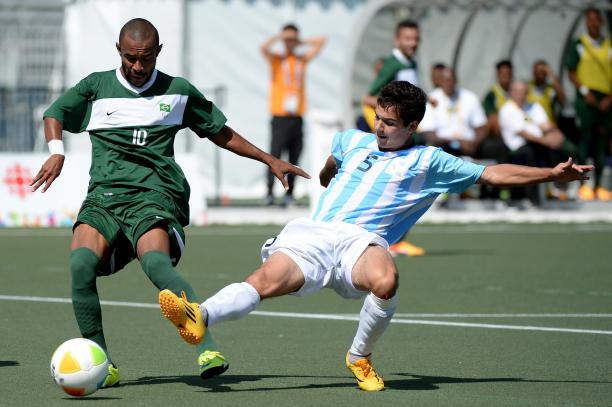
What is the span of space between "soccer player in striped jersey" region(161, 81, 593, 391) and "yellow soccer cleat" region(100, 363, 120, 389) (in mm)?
599

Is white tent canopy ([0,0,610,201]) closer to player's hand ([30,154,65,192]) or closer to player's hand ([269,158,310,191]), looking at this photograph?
player's hand ([269,158,310,191])

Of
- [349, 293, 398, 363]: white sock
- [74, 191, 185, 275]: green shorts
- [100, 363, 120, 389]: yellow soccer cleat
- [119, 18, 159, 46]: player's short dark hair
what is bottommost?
[100, 363, 120, 389]: yellow soccer cleat

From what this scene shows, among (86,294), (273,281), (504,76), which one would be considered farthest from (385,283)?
(504,76)

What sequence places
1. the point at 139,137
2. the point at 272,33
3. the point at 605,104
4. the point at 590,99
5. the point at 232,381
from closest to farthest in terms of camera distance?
the point at 232,381, the point at 139,137, the point at 590,99, the point at 605,104, the point at 272,33

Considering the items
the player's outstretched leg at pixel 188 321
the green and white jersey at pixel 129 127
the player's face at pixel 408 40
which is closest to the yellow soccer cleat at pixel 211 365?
the player's outstretched leg at pixel 188 321

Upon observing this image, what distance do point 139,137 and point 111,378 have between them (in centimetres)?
124

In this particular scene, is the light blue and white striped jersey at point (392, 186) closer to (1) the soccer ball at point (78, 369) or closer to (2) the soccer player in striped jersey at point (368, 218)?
(2) the soccer player in striped jersey at point (368, 218)

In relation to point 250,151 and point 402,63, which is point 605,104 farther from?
point 250,151

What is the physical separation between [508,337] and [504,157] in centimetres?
1088

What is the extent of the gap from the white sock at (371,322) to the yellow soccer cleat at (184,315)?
864 millimetres

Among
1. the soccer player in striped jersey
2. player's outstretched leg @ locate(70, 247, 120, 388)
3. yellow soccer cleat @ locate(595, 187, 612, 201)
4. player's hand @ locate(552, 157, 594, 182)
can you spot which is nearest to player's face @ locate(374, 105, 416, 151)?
the soccer player in striped jersey

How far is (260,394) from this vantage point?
655 cm

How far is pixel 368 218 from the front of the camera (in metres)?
7.12

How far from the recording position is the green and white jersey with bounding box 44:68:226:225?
7.13 meters
